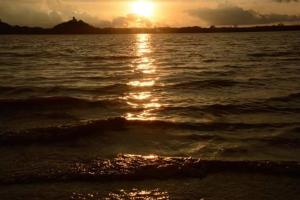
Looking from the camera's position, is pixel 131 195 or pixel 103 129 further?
pixel 103 129

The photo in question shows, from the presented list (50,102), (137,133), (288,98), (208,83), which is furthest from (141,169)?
(208,83)

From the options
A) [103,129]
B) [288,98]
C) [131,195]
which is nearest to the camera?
[131,195]

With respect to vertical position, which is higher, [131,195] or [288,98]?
[288,98]

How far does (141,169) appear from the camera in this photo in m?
7.82

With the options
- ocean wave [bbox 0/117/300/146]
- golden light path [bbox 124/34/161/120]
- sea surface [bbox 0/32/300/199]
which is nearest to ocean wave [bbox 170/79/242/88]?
sea surface [bbox 0/32/300/199]

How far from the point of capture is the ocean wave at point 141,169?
24.4ft

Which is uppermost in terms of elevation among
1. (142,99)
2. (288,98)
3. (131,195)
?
(288,98)

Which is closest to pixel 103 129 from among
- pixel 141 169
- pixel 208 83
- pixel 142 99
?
pixel 141 169

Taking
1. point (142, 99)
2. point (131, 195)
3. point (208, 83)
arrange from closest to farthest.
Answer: point (131, 195) → point (142, 99) → point (208, 83)

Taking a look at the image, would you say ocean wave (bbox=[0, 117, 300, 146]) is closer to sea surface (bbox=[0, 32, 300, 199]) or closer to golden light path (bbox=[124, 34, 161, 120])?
sea surface (bbox=[0, 32, 300, 199])

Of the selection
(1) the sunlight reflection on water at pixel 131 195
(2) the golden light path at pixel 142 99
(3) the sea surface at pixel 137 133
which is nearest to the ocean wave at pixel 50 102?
(3) the sea surface at pixel 137 133

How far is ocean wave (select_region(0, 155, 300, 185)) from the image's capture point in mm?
7441

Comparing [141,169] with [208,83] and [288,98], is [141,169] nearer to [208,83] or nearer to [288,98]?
[288,98]

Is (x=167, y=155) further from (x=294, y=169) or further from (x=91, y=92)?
(x=91, y=92)
